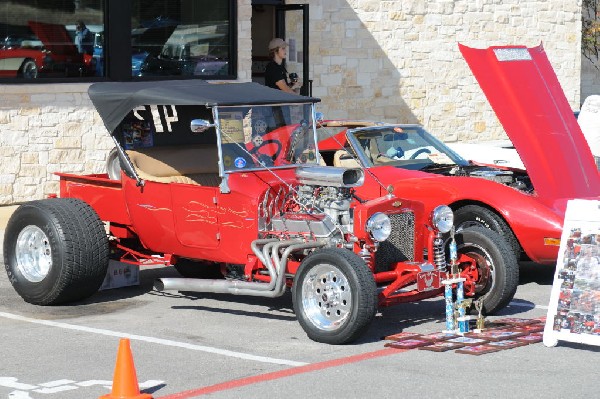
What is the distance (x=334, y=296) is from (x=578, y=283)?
1660 millimetres

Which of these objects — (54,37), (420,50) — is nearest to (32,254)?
(54,37)

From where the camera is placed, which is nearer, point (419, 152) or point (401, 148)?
point (401, 148)

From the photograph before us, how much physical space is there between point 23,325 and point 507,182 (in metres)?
4.97

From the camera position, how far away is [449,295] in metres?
8.73

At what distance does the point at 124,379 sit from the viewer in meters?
Result: 6.80

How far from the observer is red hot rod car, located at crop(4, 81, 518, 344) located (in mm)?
8781

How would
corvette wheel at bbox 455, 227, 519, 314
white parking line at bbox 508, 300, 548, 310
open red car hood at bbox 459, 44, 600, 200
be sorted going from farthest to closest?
open red car hood at bbox 459, 44, 600, 200, white parking line at bbox 508, 300, 548, 310, corvette wheel at bbox 455, 227, 519, 314

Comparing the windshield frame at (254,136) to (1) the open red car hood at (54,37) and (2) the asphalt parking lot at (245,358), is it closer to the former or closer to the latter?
(2) the asphalt parking lot at (245,358)

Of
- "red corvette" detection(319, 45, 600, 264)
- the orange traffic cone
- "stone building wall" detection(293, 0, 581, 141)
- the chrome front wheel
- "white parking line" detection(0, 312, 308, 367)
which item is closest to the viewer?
the orange traffic cone

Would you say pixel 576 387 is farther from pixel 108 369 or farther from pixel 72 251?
pixel 72 251

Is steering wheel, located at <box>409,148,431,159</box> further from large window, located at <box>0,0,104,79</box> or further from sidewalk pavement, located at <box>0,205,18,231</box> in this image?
large window, located at <box>0,0,104,79</box>

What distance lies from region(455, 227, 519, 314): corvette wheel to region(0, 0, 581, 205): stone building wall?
8097 mm

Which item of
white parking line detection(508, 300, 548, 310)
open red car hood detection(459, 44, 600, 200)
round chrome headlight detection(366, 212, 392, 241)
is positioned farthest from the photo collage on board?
open red car hood detection(459, 44, 600, 200)

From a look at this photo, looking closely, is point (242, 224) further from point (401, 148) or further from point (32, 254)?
point (401, 148)
